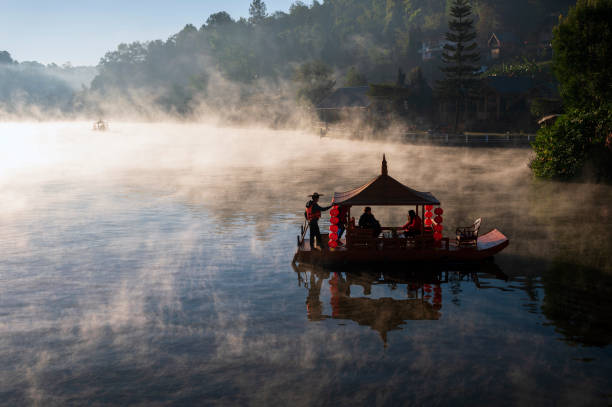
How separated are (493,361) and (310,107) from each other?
100m

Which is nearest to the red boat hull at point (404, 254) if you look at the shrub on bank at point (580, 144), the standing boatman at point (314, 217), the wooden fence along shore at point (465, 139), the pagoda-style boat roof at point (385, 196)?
the standing boatman at point (314, 217)

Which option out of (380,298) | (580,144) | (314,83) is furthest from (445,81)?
(380,298)

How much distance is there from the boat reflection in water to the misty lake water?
0.08 meters

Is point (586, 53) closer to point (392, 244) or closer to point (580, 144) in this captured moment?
point (580, 144)

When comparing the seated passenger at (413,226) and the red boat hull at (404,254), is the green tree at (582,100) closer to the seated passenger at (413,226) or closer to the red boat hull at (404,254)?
the red boat hull at (404,254)

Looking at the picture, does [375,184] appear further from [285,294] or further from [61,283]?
[61,283]

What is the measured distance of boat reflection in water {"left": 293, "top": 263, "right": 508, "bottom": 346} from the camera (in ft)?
49.7

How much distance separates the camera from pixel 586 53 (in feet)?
143

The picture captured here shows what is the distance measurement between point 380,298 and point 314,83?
324ft

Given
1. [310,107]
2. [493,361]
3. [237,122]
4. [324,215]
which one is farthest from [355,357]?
[237,122]

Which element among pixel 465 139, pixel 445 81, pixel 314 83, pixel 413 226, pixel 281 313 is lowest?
pixel 281 313

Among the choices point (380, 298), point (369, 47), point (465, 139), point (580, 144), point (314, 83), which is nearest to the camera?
point (380, 298)

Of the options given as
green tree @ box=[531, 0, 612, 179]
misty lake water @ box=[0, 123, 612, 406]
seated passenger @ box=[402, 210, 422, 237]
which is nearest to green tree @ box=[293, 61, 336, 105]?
green tree @ box=[531, 0, 612, 179]

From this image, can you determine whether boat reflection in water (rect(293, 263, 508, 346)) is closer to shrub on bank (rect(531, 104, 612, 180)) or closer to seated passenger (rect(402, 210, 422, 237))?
seated passenger (rect(402, 210, 422, 237))
